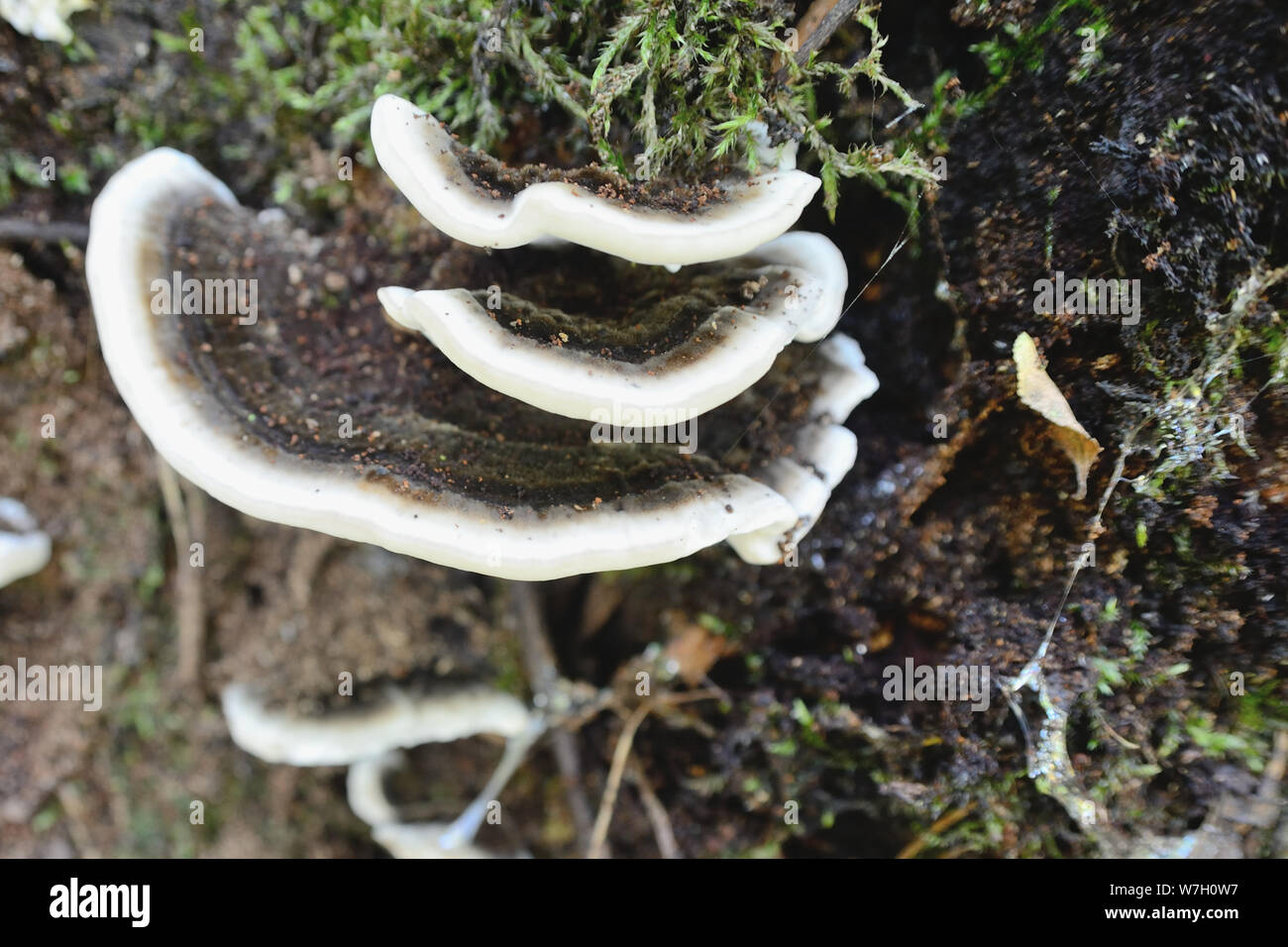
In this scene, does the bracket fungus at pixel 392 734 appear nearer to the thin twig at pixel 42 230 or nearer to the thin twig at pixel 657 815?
the thin twig at pixel 657 815

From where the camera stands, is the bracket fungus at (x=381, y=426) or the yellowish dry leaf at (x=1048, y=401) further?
the yellowish dry leaf at (x=1048, y=401)

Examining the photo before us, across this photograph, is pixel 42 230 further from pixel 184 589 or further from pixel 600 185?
pixel 600 185

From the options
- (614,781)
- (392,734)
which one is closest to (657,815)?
(614,781)

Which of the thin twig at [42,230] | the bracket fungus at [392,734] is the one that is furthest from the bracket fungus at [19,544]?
the thin twig at [42,230]

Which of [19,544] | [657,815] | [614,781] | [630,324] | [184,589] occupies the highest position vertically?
[630,324]

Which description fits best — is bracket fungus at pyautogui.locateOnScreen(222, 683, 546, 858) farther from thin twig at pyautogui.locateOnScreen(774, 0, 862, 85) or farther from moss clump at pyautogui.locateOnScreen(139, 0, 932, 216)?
thin twig at pyautogui.locateOnScreen(774, 0, 862, 85)

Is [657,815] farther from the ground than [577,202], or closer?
closer

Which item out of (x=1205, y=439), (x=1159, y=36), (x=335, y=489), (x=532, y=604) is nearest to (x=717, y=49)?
(x=1159, y=36)
